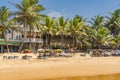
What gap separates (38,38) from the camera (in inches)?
2504

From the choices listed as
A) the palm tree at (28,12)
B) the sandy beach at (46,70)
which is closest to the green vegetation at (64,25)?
the palm tree at (28,12)

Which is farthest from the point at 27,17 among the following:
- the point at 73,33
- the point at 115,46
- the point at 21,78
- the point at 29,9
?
the point at 21,78

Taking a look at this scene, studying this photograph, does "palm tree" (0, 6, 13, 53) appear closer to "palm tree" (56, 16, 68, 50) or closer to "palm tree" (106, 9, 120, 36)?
"palm tree" (56, 16, 68, 50)

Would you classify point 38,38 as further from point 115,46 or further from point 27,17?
point 115,46

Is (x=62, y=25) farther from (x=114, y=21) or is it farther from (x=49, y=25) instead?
(x=114, y=21)

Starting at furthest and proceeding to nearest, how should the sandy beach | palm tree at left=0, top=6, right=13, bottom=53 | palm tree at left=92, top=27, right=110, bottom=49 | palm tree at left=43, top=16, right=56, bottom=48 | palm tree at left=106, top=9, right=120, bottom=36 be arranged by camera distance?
1. palm tree at left=106, top=9, right=120, bottom=36
2. palm tree at left=92, top=27, right=110, bottom=49
3. palm tree at left=43, top=16, right=56, bottom=48
4. palm tree at left=0, top=6, right=13, bottom=53
5. the sandy beach

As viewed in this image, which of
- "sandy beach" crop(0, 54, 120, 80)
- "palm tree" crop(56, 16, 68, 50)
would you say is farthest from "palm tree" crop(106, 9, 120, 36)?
"sandy beach" crop(0, 54, 120, 80)

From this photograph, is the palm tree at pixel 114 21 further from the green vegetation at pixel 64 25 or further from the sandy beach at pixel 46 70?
the sandy beach at pixel 46 70

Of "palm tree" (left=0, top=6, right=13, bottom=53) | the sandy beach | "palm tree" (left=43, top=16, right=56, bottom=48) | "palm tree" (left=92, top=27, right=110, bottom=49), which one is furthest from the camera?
"palm tree" (left=92, top=27, right=110, bottom=49)

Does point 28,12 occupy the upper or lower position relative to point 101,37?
upper

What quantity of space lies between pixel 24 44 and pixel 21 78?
38.0 m

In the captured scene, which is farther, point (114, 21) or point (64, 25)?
point (114, 21)

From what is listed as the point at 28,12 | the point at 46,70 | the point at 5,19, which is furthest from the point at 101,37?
the point at 46,70

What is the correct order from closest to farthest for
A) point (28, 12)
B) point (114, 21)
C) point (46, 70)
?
point (46, 70)
point (28, 12)
point (114, 21)
